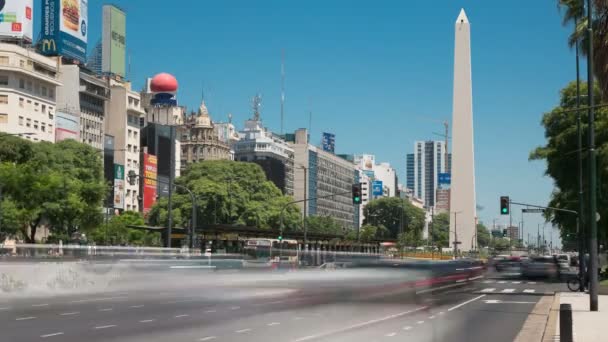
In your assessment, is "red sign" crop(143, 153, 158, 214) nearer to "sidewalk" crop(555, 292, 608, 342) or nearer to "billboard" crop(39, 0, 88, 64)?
"billboard" crop(39, 0, 88, 64)

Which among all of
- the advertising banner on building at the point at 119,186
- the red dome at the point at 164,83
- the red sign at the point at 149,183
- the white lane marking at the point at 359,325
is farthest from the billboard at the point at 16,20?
the white lane marking at the point at 359,325

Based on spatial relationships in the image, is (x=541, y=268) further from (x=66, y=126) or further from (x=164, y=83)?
(x=164, y=83)

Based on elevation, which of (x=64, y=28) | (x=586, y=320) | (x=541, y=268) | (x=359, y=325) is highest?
(x=64, y=28)

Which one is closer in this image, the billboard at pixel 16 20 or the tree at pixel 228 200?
the billboard at pixel 16 20

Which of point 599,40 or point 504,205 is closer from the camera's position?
point 599,40

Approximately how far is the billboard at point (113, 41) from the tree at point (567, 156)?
95.4m

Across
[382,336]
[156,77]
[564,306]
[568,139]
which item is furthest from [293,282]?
[156,77]

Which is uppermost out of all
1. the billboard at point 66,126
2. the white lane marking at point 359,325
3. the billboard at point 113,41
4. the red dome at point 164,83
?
the billboard at point 113,41

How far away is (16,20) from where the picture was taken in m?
111

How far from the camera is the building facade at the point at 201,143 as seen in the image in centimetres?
19600

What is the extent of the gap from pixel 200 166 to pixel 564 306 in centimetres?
11964

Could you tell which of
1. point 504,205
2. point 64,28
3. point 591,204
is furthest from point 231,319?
point 64,28

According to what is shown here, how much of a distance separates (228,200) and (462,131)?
36376 millimetres

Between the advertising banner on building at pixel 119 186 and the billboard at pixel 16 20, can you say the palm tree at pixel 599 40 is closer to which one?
the billboard at pixel 16 20
